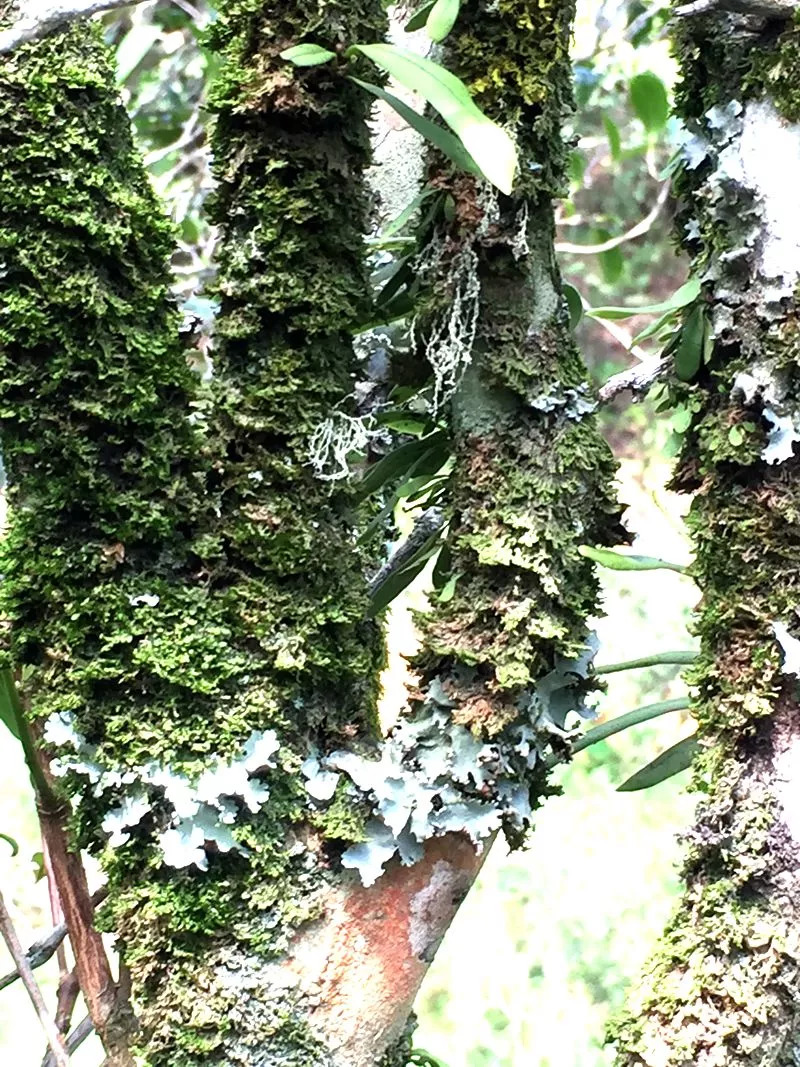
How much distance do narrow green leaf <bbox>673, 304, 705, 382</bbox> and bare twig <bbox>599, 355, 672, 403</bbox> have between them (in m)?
0.04

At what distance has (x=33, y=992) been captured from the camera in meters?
0.59

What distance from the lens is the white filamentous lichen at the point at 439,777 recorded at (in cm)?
49

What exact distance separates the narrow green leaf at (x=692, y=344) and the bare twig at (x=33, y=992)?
49 centimetres

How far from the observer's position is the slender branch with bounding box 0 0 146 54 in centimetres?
41

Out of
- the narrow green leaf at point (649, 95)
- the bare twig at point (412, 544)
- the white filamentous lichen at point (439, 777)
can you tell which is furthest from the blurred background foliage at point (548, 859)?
the white filamentous lichen at point (439, 777)

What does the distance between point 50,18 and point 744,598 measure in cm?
40

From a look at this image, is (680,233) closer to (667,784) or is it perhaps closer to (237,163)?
(237,163)

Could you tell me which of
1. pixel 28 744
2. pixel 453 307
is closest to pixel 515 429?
pixel 453 307

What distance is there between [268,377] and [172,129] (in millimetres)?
1200

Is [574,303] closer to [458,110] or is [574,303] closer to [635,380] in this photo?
[635,380]

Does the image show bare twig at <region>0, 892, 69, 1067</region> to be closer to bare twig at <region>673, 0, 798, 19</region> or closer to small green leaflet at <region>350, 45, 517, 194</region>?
small green leaflet at <region>350, 45, 517, 194</region>

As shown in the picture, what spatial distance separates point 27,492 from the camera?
482 mm

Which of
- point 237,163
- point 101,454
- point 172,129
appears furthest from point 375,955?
point 172,129

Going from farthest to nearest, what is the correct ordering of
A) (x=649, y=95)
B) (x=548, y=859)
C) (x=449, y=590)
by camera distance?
(x=548, y=859) < (x=649, y=95) < (x=449, y=590)
